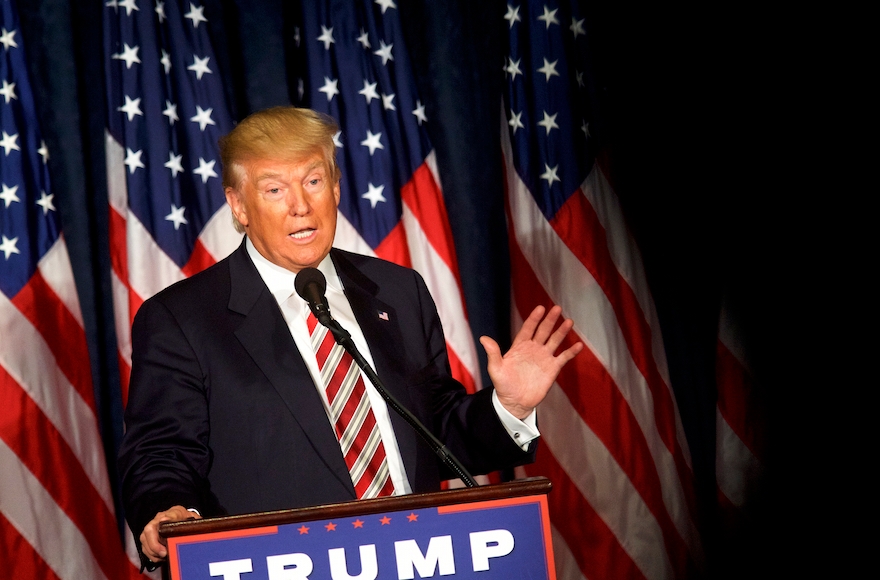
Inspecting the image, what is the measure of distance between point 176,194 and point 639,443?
1.80 m

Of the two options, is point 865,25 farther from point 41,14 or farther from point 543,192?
point 41,14

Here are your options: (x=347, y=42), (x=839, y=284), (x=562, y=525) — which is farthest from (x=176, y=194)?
(x=839, y=284)

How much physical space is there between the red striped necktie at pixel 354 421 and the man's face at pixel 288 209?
0.21 meters

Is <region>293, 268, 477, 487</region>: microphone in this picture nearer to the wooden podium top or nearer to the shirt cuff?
the wooden podium top

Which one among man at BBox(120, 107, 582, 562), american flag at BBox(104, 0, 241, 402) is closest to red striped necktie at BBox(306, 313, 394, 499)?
man at BBox(120, 107, 582, 562)

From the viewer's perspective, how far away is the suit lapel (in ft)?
5.60

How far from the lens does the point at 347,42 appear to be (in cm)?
318

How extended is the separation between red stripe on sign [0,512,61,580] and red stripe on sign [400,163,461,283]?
1.59 m

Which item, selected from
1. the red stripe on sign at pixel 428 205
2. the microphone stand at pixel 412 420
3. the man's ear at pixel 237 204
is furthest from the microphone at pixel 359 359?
the red stripe on sign at pixel 428 205

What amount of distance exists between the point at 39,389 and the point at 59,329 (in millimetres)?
198

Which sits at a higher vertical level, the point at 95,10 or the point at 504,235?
the point at 95,10

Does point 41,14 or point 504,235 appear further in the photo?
point 504,235

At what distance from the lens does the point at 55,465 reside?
2760 mm

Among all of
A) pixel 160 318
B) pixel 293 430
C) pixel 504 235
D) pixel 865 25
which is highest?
pixel 865 25
